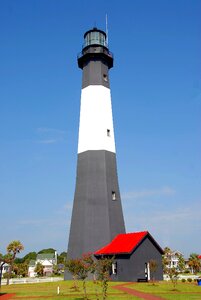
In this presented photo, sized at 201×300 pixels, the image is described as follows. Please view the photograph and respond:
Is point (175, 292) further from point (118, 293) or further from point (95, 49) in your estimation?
point (95, 49)

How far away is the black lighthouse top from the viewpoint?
1575 inches

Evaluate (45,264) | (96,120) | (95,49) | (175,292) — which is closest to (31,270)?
(45,264)

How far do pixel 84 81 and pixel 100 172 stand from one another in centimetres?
1215

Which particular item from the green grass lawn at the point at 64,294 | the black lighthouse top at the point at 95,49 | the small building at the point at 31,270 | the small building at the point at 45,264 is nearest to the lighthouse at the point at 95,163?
the black lighthouse top at the point at 95,49

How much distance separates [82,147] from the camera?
3781 cm

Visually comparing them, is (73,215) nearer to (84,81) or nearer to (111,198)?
(111,198)

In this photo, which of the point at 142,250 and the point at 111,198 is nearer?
the point at 142,250

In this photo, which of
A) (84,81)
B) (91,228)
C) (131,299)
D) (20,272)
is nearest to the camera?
(131,299)

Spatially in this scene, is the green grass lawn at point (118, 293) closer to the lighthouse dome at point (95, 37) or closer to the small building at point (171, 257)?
the small building at point (171, 257)

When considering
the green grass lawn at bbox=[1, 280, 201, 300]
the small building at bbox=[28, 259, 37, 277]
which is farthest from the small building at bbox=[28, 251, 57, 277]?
the green grass lawn at bbox=[1, 280, 201, 300]

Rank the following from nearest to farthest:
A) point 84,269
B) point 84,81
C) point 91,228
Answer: point 84,269 → point 91,228 → point 84,81

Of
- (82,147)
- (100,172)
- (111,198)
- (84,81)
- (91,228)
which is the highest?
(84,81)

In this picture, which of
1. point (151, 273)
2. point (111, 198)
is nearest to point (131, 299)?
point (151, 273)

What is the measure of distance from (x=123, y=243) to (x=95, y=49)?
23.7 m
